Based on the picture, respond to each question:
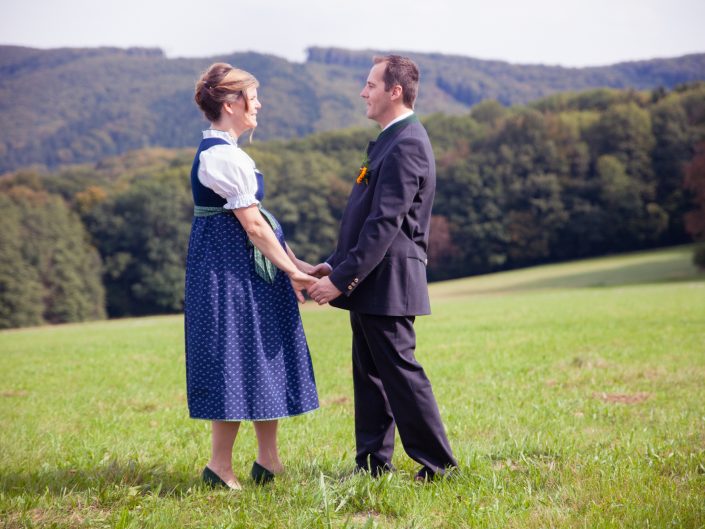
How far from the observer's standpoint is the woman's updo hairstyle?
173 inches

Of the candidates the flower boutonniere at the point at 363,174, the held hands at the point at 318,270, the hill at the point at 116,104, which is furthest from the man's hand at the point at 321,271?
the hill at the point at 116,104

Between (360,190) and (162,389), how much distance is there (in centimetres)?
559

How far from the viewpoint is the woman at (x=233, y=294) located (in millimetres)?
4309

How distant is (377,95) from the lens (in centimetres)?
447

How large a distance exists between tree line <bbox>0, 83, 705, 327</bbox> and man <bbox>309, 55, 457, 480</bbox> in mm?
52014

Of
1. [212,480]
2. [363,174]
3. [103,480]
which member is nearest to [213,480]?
[212,480]

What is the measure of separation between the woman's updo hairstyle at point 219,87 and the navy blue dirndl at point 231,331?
0.71 ft

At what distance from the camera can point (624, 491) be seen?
13.1ft

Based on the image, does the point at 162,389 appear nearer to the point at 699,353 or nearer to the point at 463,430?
the point at 463,430

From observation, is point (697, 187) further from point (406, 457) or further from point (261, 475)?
point (261, 475)

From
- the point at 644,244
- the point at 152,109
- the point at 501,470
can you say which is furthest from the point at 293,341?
the point at 152,109

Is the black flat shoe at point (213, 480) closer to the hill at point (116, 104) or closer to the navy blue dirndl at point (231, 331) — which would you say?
the navy blue dirndl at point (231, 331)

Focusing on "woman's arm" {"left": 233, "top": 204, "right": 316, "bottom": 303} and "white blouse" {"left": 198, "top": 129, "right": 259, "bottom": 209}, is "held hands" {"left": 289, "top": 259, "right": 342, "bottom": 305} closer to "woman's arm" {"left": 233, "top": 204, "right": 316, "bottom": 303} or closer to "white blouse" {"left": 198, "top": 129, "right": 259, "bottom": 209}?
"woman's arm" {"left": 233, "top": 204, "right": 316, "bottom": 303}

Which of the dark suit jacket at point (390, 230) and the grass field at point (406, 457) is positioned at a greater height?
the dark suit jacket at point (390, 230)
